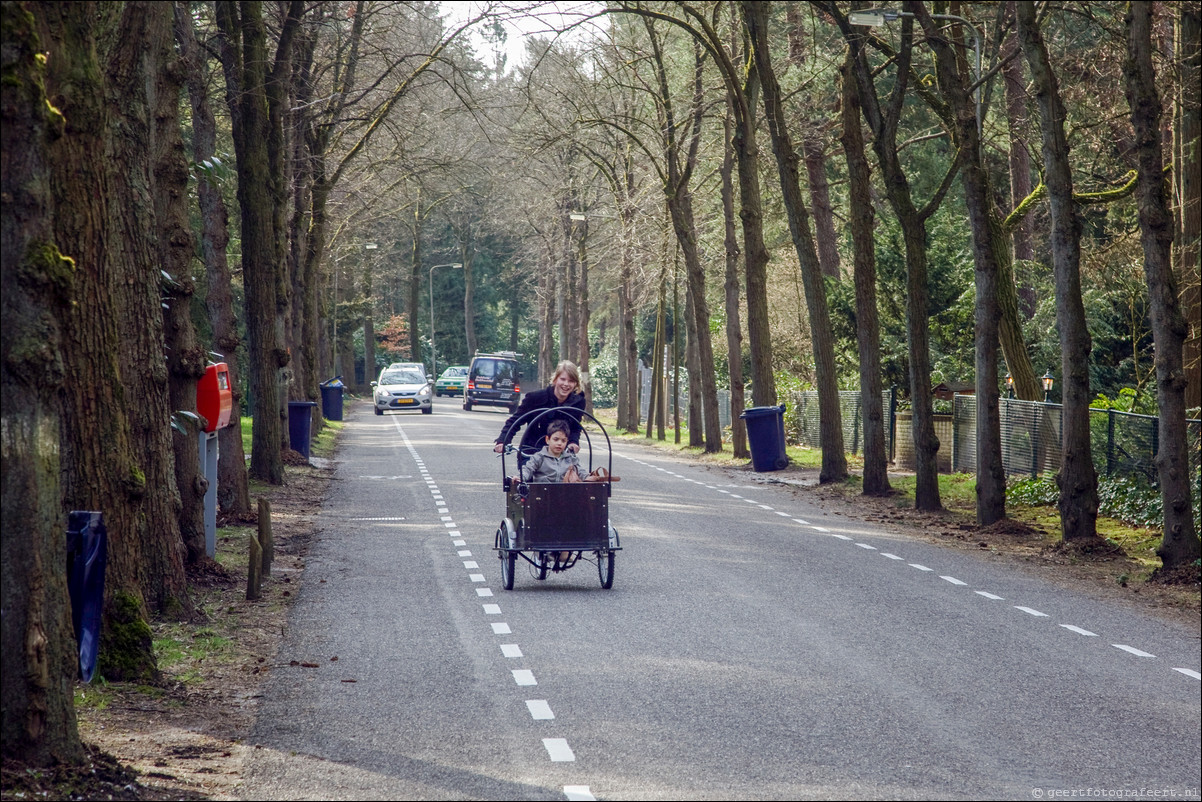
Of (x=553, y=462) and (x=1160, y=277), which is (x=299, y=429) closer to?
(x=553, y=462)

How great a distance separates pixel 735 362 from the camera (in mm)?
34219

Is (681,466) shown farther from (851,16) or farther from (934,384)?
(851,16)

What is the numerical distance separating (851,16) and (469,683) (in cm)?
1431

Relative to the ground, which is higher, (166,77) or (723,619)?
(166,77)

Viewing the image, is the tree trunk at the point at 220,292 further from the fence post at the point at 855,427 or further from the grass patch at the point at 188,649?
the fence post at the point at 855,427

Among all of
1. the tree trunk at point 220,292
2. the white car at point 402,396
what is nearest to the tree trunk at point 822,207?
the tree trunk at point 220,292

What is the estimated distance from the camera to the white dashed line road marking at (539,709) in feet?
24.2

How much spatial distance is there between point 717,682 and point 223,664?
3.31 meters

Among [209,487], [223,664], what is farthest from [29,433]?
[209,487]

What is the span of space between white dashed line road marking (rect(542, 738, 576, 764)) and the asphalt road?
19 millimetres

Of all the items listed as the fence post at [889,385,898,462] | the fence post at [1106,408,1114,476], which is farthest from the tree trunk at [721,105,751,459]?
the fence post at [1106,408,1114,476]

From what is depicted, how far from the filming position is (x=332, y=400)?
168ft

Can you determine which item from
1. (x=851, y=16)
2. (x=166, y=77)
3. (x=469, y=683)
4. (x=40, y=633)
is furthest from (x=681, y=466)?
(x=40, y=633)

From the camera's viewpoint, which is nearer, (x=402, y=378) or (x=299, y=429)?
(x=299, y=429)
